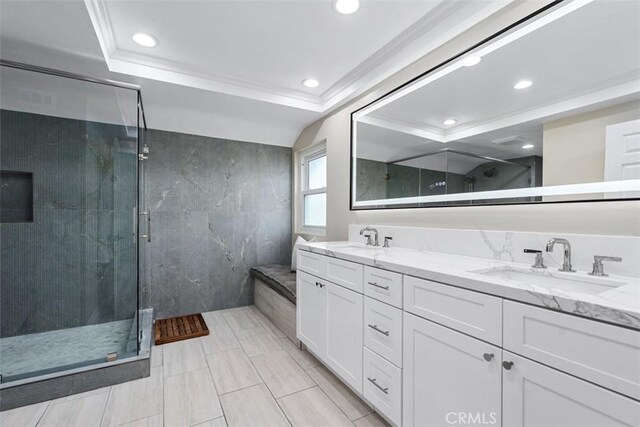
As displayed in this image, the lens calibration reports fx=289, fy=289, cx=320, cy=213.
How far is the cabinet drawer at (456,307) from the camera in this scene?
102cm

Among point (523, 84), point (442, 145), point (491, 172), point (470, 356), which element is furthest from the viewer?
point (442, 145)

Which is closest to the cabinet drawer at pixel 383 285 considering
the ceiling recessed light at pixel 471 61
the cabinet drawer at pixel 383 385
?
the cabinet drawer at pixel 383 385

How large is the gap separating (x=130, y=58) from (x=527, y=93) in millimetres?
2640

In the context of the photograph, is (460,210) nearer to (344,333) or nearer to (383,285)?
(383,285)

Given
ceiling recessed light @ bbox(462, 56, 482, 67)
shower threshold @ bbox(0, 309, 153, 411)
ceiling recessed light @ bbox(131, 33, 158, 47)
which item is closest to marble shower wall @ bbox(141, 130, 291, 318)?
shower threshold @ bbox(0, 309, 153, 411)

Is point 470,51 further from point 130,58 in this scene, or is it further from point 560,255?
point 130,58

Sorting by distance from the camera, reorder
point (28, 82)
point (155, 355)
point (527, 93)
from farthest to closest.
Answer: point (155, 355)
point (28, 82)
point (527, 93)

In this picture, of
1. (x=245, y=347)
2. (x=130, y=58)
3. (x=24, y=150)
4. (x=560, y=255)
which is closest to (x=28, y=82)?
(x=24, y=150)

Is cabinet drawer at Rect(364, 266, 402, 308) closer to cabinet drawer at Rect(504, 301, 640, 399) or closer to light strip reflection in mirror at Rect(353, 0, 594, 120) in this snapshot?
cabinet drawer at Rect(504, 301, 640, 399)

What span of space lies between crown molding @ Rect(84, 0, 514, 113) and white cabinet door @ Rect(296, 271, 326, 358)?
1686mm

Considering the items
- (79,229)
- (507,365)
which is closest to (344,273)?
(507,365)

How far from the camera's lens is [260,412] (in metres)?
1.70

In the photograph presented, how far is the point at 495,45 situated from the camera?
156 centimetres

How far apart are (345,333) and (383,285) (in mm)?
500
